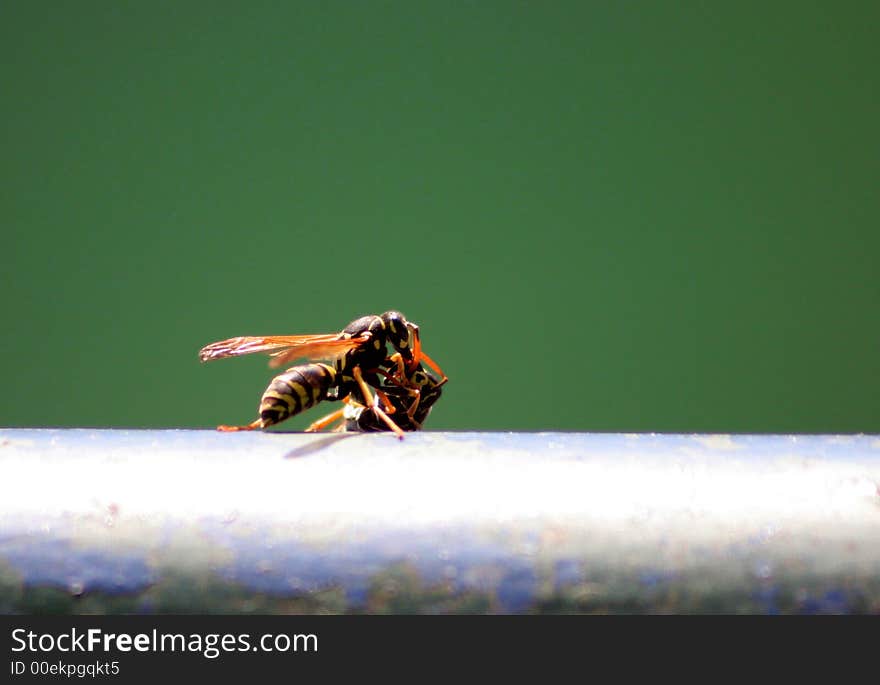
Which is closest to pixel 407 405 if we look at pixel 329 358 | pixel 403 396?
pixel 403 396

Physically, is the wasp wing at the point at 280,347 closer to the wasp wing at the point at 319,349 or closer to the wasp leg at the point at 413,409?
the wasp wing at the point at 319,349

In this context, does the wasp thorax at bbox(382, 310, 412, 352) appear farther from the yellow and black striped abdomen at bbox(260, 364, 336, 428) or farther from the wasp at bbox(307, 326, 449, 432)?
the yellow and black striped abdomen at bbox(260, 364, 336, 428)

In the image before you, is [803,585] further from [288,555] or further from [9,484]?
[9,484]

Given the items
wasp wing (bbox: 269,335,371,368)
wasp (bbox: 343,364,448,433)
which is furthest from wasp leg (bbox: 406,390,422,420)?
wasp wing (bbox: 269,335,371,368)

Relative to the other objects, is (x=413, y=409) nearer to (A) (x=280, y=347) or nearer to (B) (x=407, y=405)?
(B) (x=407, y=405)

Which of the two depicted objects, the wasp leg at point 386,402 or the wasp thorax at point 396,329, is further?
the wasp thorax at point 396,329

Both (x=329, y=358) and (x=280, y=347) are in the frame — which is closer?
(x=280, y=347)

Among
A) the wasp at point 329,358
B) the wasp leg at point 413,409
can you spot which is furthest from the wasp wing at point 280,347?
the wasp leg at point 413,409

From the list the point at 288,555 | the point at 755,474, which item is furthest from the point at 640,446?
the point at 288,555
